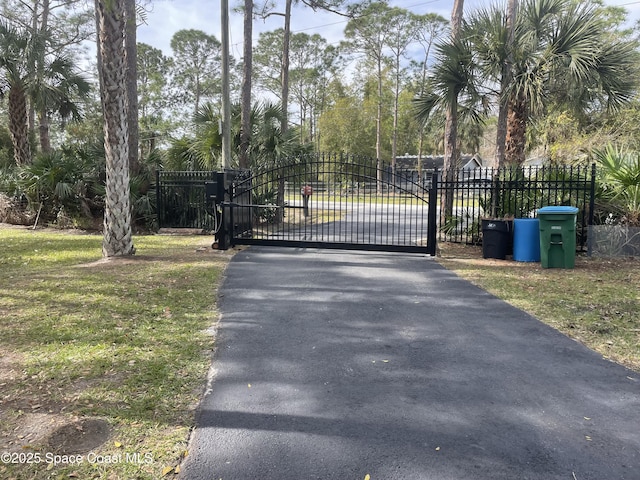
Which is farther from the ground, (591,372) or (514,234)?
(514,234)

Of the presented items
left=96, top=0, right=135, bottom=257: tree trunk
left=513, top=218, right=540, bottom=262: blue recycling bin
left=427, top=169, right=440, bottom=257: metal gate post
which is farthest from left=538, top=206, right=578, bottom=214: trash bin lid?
left=96, top=0, right=135, bottom=257: tree trunk

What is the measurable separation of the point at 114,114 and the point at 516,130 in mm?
8980

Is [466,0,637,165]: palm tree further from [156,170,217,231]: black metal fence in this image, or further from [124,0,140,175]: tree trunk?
[124,0,140,175]: tree trunk

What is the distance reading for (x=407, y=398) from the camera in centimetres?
369

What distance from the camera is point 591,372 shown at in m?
4.23

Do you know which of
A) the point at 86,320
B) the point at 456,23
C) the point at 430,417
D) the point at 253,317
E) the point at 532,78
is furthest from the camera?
the point at 456,23

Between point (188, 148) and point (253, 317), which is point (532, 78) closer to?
point (253, 317)

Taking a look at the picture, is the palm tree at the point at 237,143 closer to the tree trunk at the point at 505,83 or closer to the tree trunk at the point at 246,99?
the tree trunk at the point at 246,99

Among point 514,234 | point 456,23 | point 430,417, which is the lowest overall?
point 430,417

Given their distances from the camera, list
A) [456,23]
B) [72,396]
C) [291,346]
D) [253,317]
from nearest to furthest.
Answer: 1. [72,396]
2. [291,346]
3. [253,317]
4. [456,23]

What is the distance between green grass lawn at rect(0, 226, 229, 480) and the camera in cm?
295

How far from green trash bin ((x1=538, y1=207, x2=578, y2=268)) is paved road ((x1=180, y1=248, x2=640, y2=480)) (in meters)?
2.86

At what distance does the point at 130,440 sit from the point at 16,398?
114cm

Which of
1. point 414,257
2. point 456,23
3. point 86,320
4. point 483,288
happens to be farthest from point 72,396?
point 456,23
